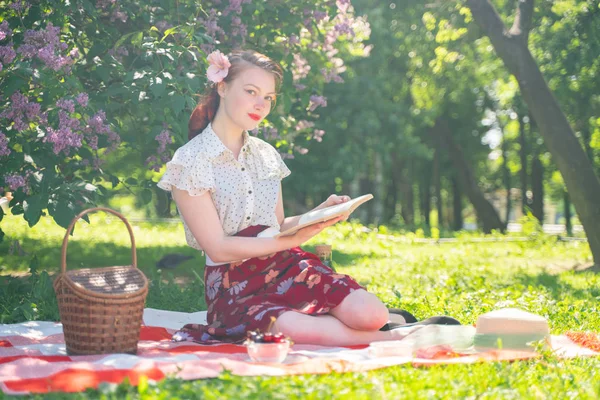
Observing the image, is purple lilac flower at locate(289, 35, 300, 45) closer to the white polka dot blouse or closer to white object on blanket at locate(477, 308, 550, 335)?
the white polka dot blouse

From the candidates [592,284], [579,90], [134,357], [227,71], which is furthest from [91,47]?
[579,90]

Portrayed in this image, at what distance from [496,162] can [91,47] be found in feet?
105

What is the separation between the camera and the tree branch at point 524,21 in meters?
8.91

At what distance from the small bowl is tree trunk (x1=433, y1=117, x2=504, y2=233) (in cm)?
1615

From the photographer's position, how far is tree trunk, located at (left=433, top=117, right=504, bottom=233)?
19.8m

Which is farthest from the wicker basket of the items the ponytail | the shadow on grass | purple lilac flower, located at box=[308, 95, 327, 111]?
purple lilac flower, located at box=[308, 95, 327, 111]

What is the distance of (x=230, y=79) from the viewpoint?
4316mm

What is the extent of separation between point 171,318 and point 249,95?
66.3 inches

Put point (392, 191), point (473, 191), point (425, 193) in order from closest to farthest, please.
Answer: point (473, 191) < point (392, 191) < point (425, 193)

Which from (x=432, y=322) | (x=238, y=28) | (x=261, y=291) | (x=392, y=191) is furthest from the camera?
(x=392, y=191)

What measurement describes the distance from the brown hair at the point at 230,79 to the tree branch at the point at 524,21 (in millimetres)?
5235

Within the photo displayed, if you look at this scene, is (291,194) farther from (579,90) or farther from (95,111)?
(95,111)

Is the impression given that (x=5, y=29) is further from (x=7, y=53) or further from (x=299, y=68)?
(x=299, y=68)

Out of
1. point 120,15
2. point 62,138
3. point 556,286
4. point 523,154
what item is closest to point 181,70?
point 120,15
